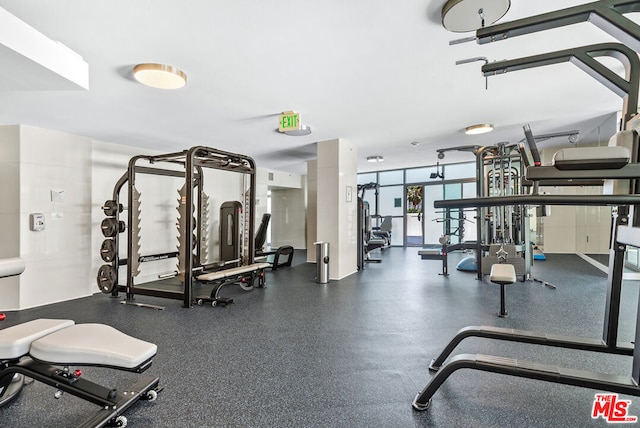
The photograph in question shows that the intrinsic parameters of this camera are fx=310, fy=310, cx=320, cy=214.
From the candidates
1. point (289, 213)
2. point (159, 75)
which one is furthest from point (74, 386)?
point (289, 213)

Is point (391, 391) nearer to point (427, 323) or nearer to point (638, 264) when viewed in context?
point (427, 323)

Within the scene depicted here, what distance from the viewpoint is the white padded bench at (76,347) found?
61.4 inches

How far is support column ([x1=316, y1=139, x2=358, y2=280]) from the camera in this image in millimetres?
5570

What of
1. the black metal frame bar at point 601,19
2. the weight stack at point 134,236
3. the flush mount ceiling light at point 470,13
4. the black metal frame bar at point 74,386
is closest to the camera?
the black metal frame bar at point 601,19

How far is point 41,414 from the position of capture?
6.03 feet

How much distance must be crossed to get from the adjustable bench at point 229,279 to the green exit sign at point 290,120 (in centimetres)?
214

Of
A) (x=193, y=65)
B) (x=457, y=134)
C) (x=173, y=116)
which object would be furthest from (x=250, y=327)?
(x=457, y=134)

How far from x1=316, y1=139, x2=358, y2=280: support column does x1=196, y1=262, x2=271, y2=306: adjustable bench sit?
4.38ft

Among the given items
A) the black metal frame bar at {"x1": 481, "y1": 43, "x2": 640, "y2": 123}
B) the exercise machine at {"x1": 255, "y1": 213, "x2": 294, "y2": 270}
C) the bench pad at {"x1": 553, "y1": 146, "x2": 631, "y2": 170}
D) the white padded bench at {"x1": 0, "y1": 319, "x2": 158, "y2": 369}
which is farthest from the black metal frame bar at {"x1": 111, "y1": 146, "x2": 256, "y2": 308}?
the bench pad at {"x1": 553, "y1": 146, "x2": 631, "y2": 170}

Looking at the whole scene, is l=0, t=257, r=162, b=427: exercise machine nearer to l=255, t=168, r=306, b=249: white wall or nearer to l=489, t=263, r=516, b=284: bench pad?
l=489, t=263, r=516, b=284: bench pad

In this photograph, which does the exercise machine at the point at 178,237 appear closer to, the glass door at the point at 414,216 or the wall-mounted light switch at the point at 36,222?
the wall-mounted light switch at the point at 36,222

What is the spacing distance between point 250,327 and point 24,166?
150 inches

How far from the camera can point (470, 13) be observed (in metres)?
1.98

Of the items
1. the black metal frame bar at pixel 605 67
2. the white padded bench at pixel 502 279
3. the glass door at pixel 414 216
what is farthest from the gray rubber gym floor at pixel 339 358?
the glass door at pixel 414 216
